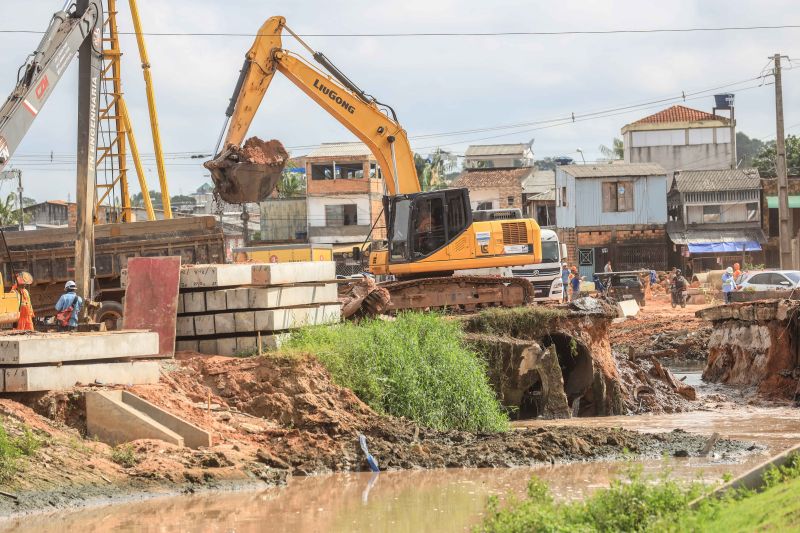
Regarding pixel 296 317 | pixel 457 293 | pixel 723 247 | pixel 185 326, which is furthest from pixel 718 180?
pixel 185 326

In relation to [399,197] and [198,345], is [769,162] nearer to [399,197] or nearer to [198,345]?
[399,197]

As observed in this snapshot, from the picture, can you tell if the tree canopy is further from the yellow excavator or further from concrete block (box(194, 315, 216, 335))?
concrete block (box(194, 315, 216, 335))

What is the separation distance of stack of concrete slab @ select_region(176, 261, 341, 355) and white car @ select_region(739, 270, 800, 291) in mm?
26935

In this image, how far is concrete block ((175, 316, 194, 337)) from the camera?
18.8 metres

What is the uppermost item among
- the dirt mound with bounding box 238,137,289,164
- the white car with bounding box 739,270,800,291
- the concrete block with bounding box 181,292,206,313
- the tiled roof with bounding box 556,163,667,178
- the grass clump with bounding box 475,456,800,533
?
the tiled roof with bounding box 556,163,667,178

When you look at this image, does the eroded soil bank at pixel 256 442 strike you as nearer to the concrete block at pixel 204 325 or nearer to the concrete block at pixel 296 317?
the concrete block at pixel 204 325

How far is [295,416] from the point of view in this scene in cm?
1680

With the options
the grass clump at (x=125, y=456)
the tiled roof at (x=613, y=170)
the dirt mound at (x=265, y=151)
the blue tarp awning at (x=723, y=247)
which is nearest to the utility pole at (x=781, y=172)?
the blue tarp awning at (x=723, y=247)

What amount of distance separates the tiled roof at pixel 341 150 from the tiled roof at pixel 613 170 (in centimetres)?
1258

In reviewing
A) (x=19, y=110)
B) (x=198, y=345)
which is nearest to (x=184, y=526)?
(x=198, y=345)

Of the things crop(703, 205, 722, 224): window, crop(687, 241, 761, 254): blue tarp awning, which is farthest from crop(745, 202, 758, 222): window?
crop(687, 241, 761, 254): blue tarp awning

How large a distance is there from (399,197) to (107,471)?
14.2 meters

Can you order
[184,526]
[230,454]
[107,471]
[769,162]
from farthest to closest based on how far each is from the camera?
[769,162] < [230,454] < [107,471] < [184,526]

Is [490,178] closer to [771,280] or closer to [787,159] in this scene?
[787,159]
